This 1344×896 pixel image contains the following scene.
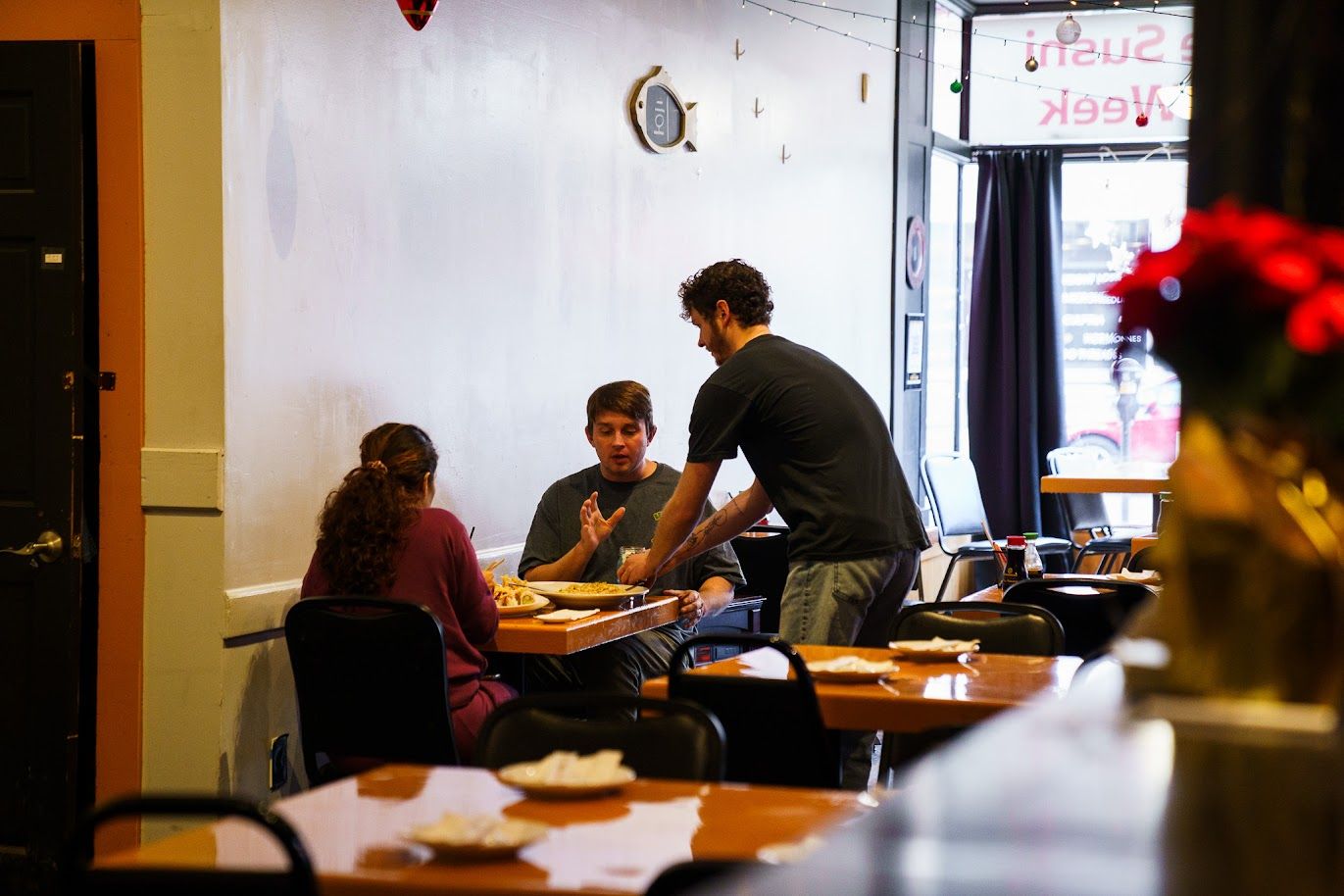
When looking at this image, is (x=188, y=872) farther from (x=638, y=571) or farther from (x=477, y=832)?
(x=638, y=571)

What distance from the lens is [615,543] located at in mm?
5039

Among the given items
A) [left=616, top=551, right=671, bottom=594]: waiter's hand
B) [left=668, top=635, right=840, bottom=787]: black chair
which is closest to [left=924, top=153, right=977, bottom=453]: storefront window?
[left=616, top=551, right=671, bottom=594]: waiter's hand

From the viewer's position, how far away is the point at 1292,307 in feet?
4.39

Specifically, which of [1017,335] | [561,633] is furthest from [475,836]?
[1017,335]

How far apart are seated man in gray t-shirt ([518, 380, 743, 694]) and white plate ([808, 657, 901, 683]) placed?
4.37 feet

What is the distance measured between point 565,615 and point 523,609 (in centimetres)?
12

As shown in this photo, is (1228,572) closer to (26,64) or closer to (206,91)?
(206,91)

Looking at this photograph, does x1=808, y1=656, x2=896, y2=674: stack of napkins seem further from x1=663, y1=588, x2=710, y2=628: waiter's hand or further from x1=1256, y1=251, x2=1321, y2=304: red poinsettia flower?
x1=1256, y1=251, x2=1321, y2=304: red poinsettia flower

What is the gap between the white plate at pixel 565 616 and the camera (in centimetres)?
425

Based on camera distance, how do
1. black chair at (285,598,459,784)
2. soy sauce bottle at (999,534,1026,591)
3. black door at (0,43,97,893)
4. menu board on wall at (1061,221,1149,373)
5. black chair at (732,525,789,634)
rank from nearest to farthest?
black chair at (285,598,459,784) < black door at (0,43,97,893) < soy sauce bottle at (999,534,1026,591) < black chair at (732,525,789,634) < menu board on wall at (1061,221,1149,373)

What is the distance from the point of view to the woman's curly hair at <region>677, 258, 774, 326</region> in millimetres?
4398

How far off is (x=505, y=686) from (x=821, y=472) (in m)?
0.99

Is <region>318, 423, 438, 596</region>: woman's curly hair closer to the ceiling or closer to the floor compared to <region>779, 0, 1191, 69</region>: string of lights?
closer to the floor

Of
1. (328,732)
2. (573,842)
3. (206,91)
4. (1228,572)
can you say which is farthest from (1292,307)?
(206,91)
